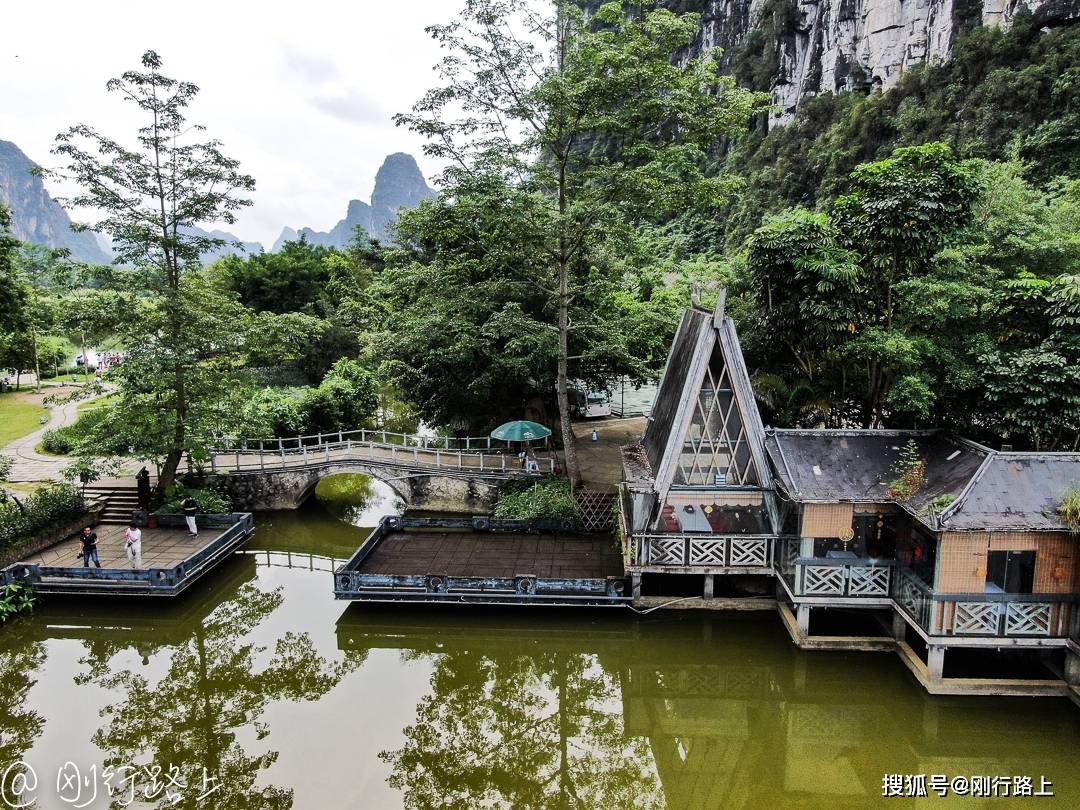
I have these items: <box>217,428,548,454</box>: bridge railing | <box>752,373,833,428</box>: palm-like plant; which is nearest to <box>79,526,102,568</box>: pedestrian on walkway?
<box>217,428,548,454</box>: bridge railing

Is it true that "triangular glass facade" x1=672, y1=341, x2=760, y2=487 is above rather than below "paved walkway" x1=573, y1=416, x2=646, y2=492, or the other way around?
above

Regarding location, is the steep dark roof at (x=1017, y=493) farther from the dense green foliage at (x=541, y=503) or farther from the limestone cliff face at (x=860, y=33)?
the limestone cliff face at (x=860, y=33)

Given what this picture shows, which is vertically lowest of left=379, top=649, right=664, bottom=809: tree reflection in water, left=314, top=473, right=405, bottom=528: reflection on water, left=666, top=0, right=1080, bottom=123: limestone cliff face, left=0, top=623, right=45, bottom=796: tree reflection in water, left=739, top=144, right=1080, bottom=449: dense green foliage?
left=379, top=649, right=664, bottom=809: tree reflection in water

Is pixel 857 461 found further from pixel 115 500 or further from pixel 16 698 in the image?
pixel 115 500

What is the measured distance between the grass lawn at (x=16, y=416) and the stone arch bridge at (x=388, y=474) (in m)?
13.6

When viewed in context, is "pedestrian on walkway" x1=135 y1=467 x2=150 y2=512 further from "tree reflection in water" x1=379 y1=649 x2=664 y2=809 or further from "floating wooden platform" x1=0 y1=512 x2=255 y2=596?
"tree reflection in water" x1=379 y1=649 x2=664 y2=809

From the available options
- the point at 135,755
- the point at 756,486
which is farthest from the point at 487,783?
the point at 756,486

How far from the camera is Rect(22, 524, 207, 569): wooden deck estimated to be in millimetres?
16594

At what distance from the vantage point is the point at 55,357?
4519 centimetres

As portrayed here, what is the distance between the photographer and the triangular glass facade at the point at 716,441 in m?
13.8

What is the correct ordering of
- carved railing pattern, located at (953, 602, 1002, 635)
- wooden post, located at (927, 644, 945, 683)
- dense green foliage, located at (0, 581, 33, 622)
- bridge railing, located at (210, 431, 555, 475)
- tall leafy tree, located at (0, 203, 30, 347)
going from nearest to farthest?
1. carved railing pattern, located at (953, 602, 1002, 635)
2. wooden post, located at (927, 644, 945, 683)
3. dense green foliage, located at (0, 581, 33, 622)
4. tall leafy tree, located at (0, 203, 30, 347)
5. bridge railing, located at (210, 431, 555, 475)

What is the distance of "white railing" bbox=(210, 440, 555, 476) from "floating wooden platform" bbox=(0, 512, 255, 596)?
11.7 feet

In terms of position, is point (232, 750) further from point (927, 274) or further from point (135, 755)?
point (927, 274)

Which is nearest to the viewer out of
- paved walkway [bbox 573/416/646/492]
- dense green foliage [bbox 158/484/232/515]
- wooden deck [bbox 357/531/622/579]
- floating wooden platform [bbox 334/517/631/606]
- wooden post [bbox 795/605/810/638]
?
wooden post [bbox 795/605/810/638]
